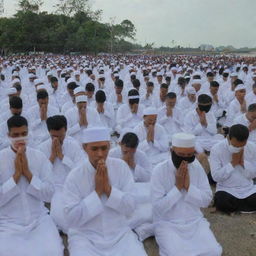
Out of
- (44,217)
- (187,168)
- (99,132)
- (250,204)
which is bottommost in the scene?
(250,204)

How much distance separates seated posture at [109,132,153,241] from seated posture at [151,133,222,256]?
0.28m

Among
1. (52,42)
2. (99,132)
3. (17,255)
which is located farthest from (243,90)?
(52,42)

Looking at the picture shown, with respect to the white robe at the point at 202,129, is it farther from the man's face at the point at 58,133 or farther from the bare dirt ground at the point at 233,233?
the man's face at the point at 58,133

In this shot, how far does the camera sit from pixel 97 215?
3268 millimetres

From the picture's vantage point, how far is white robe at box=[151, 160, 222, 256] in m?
3.41

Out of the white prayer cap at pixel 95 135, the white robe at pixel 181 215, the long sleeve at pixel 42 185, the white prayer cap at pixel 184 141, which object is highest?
the white prayer cap at pixel 95 135

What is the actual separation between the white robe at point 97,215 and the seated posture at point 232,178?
1.56m

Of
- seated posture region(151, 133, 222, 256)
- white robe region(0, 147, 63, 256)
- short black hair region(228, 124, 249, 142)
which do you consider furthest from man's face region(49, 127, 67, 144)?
short black hair region(228, 124, 249, 142)

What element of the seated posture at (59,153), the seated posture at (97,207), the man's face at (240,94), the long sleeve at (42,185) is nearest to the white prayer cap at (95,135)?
the seated posture at (97,207)

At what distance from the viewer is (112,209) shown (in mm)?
3307

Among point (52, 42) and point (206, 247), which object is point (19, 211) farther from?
point (52, 42)

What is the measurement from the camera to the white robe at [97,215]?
124 inches

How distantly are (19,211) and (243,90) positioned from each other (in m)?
6.04

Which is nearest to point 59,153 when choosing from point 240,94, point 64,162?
point 64,162
